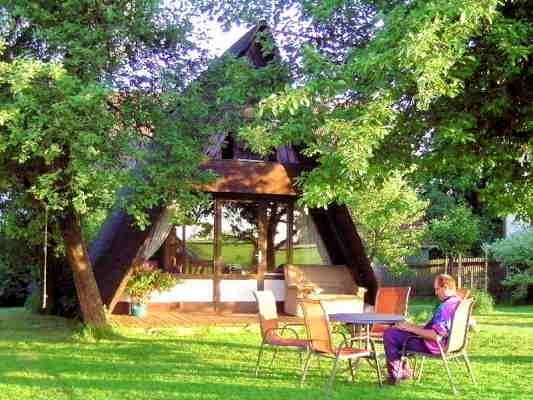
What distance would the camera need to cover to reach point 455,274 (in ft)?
74.1

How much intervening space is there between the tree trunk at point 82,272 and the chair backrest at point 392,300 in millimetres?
4437

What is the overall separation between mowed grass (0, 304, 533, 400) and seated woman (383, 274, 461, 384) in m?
0.26

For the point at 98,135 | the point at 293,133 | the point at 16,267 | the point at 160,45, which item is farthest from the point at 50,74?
the point at 16,267

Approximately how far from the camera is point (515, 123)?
7016 millimetres

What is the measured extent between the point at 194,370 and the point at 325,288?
6.44m

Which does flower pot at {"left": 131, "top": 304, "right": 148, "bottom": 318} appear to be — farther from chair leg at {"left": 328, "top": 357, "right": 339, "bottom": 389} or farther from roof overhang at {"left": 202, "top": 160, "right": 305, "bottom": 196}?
chair leg at {"left": 328, "top": 357, "right": 339, "bottom": 389}

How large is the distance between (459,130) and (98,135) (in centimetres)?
508

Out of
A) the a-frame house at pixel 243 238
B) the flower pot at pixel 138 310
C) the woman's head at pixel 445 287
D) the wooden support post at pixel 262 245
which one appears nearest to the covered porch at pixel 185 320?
the flower pot at pixel 138 310

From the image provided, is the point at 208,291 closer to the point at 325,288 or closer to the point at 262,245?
the point at 262,245

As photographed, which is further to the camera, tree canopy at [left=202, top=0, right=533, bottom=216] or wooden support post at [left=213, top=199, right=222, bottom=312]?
wooden support post at [left=213, top=199, right=222, bottom=312]

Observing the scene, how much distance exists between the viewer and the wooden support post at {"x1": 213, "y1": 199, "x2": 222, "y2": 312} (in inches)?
575

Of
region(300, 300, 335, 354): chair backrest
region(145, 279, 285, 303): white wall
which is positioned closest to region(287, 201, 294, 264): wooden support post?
region(145, 279, 285, 303): white wall

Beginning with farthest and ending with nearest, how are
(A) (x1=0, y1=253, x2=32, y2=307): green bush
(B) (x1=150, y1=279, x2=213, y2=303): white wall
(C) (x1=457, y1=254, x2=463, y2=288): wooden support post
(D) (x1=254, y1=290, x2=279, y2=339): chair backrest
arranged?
(C) (x1=457, y1=254, x2=463, y2=288): wooden support post → (A) (x1=0, y1=253, x2=32, y2=307): green bush → (B) (x1=150, y1=279, x2=213, y2=303): white wall → (D) (x1=254, y1=290, x2=279, y2=339): chair backrest

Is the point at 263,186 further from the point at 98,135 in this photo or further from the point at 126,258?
the point at 98,135
